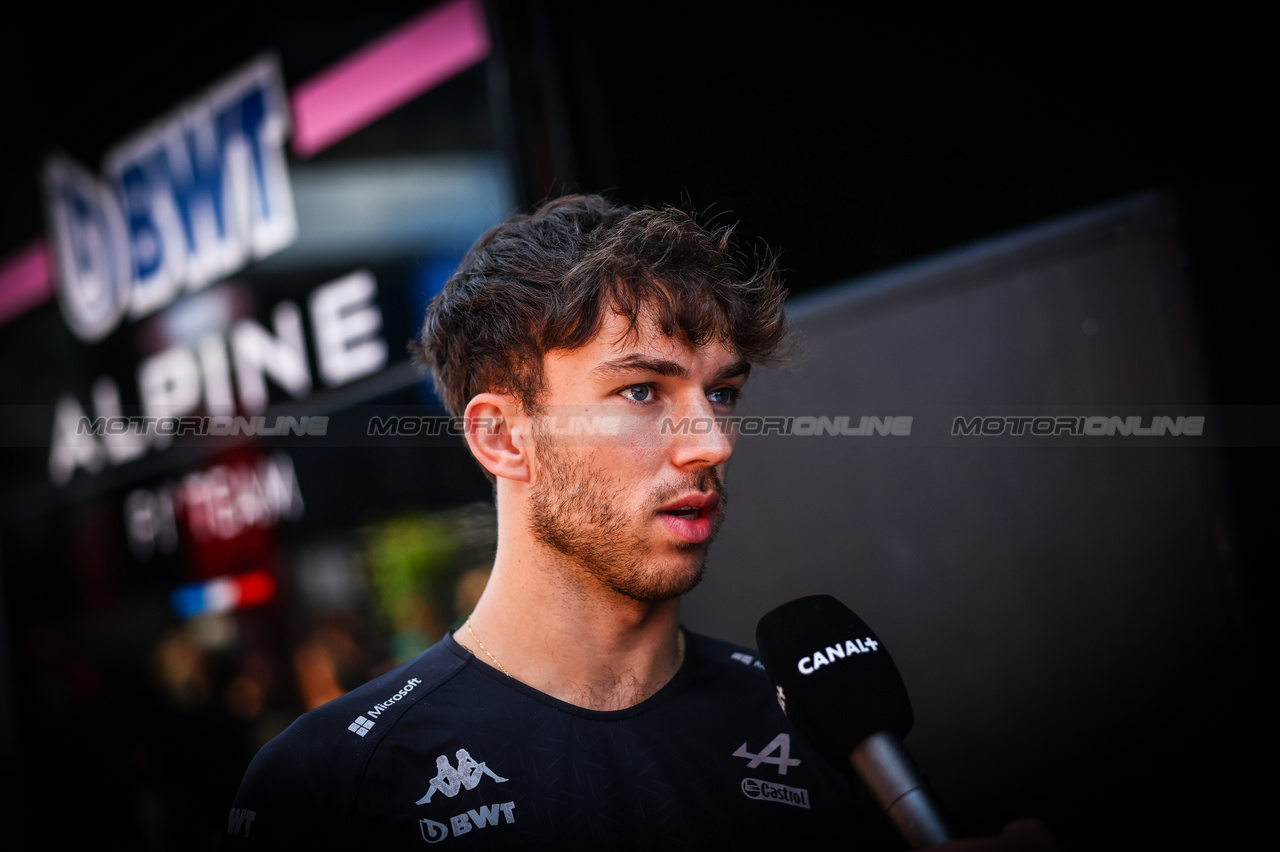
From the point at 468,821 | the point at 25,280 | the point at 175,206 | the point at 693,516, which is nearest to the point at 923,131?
the point at 693,516

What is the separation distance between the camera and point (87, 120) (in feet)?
14.3

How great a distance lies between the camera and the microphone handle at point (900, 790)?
3.12ft

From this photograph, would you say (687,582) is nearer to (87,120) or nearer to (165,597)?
(165,597)

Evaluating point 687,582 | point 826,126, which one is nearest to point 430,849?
point 687,582

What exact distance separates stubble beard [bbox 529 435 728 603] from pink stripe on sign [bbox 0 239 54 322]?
14.6 feet

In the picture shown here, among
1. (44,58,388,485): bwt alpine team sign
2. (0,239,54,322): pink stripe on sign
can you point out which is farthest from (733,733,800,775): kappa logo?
(0,239,54,322): pink stripe on sign

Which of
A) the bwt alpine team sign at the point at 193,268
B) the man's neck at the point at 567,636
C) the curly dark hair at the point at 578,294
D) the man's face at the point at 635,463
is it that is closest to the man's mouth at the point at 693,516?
the man's face at the point at 635,463

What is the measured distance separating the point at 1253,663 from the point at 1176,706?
0.56 ft

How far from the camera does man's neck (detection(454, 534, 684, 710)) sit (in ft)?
5.03

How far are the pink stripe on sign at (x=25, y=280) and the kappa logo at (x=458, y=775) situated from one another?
14.9 feet

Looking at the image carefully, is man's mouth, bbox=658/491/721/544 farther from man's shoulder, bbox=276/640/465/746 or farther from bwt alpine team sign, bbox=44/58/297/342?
bwt alpine team sign, bbox=44/58/297/342

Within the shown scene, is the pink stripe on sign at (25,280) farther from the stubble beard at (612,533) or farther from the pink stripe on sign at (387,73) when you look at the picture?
the stubble beard at (612,533)

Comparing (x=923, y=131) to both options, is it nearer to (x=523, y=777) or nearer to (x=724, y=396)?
(x=724, y=396)

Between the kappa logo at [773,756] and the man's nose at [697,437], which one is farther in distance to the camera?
the kappa logo at [773,756]
